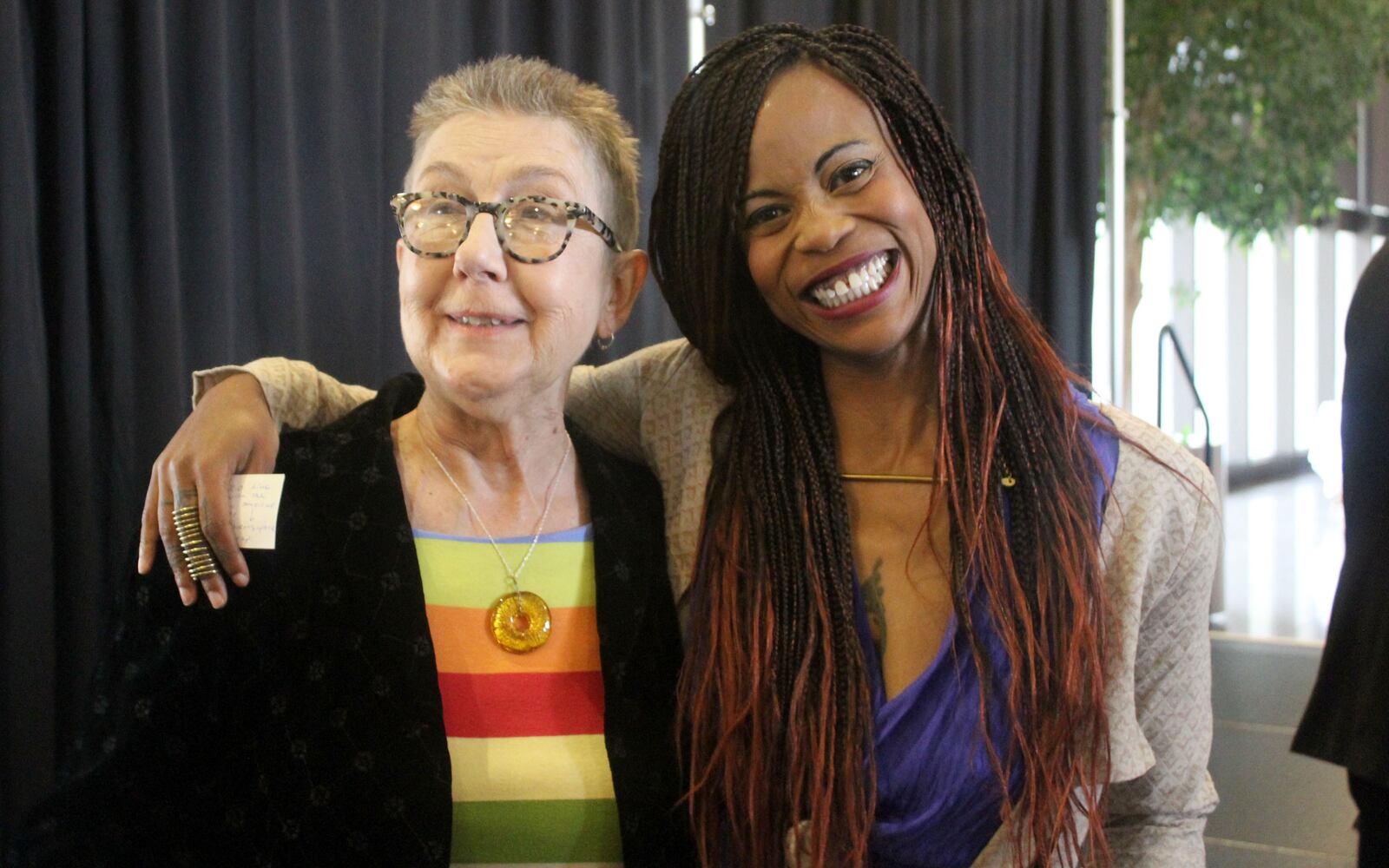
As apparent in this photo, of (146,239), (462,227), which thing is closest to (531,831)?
(462,227)

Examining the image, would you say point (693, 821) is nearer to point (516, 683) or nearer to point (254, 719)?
point (516, 683)

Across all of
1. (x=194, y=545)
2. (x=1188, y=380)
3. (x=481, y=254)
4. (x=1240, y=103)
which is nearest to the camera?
(x=194, y=545)

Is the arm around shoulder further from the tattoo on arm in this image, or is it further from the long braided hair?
the tattoo on arm

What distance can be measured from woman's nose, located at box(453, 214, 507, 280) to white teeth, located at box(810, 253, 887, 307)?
1.22 feet

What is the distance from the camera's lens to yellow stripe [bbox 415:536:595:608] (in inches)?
60.1

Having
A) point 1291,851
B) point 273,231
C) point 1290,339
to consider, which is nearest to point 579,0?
point 273,231

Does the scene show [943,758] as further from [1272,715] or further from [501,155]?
[1272,715]

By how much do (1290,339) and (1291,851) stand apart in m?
10.2

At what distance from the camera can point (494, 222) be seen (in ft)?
4.92

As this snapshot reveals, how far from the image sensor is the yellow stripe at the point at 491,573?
1526 millimetres

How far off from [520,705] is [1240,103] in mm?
6578

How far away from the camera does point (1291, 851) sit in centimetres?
337

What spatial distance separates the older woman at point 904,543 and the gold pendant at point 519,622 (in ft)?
0.63

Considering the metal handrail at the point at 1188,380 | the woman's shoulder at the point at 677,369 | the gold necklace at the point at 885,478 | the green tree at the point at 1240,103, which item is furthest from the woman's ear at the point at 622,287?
the green tree at the point at 1240,103
